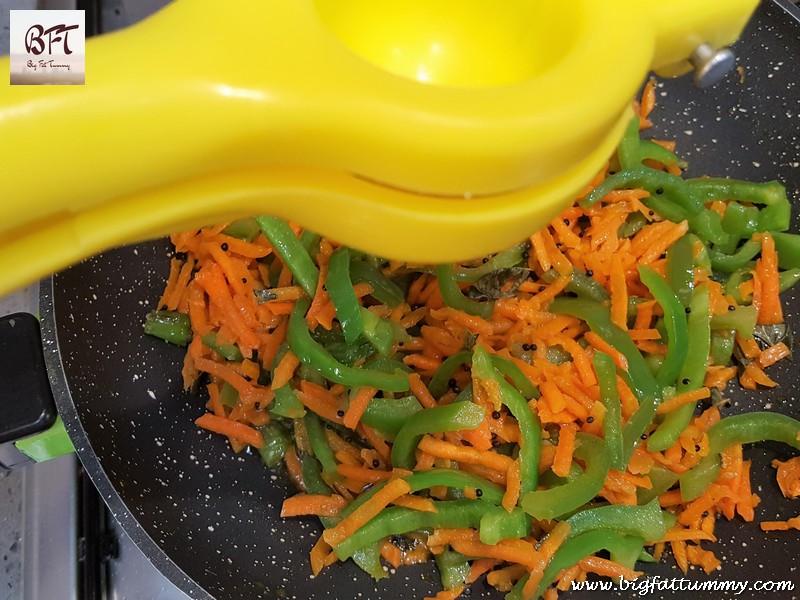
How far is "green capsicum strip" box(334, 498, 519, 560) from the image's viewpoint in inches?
50.5

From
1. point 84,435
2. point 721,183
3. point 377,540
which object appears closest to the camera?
point 84,435

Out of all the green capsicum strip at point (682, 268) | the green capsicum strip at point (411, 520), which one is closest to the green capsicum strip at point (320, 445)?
the green capsicum strip at point (411, 520)

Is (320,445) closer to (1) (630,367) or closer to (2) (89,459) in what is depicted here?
(2) (89,459)

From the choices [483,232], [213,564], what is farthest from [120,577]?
[483,232]

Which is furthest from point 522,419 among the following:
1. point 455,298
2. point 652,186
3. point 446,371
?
point 652,186

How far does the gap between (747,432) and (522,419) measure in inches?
20.8

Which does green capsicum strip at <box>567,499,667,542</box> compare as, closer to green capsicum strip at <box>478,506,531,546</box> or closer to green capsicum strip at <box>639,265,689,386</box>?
green capsicum strip at <box>478,506,531,546</box>

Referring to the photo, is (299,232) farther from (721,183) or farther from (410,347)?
(721,183)

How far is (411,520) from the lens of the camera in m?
1.30

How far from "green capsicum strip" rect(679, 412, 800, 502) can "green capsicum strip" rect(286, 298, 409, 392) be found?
664 millimetres

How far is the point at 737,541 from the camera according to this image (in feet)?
4.56

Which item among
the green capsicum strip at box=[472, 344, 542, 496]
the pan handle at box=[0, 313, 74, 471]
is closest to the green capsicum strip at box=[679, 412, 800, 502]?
the green capsicum strip at box=[472, 344, 542, 496]

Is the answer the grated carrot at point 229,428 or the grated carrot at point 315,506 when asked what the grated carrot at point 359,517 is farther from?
the grated carrot at point 229,428

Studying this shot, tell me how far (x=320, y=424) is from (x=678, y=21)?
106 cm
